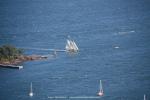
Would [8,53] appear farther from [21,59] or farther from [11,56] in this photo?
[21,59]

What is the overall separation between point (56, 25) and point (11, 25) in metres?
6.70

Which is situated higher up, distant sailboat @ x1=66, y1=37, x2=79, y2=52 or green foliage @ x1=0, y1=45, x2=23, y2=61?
distant sailboat @ x1=66, y1=37, x2=79, y2=52

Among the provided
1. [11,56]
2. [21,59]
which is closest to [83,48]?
[21,59]

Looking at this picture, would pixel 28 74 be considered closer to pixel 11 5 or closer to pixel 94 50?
pixel 94 50

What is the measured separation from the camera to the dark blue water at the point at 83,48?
315ft

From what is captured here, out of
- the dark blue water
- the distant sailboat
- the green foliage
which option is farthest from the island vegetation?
the distant sailboat

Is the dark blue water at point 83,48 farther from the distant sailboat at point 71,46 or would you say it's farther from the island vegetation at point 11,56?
the island vegetation at point 11,56

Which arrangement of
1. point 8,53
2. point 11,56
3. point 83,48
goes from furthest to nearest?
point 83,48, point 11,56, point 8,53

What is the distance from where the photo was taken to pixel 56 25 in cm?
13850

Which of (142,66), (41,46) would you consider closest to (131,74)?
(142,66)

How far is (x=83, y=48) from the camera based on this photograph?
116m

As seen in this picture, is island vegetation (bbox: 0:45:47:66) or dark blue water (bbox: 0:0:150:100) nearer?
dark blue water (bbox: 0:0:150:100)

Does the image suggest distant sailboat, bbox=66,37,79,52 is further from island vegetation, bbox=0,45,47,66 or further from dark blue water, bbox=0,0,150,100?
island vegetation, bbox=0,45,47,66

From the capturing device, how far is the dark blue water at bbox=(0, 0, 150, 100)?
→ 96000mm
